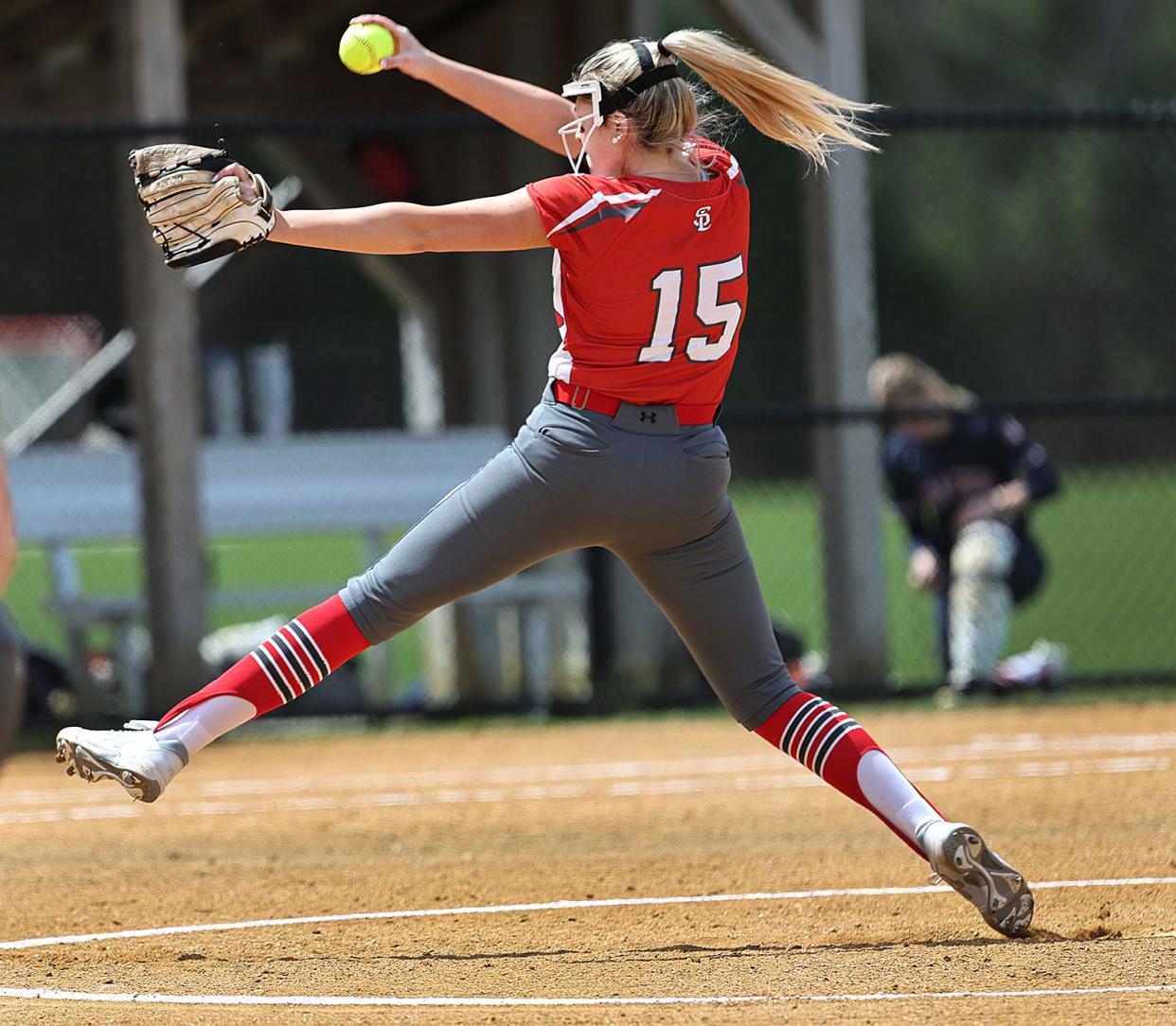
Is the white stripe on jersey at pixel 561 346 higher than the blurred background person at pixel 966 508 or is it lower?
higher

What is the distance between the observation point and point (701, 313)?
14.5 feet

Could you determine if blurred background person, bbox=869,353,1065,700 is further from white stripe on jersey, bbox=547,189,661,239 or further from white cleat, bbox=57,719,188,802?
white cleat, bbox=57,719,188,802

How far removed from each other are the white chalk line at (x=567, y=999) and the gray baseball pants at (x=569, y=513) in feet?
2.90

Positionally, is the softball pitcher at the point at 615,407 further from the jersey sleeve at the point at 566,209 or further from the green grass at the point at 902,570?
the green grass at the point at 902,570

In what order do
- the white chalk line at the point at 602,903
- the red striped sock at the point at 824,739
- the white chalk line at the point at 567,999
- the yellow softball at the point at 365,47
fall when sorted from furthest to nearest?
1. the white chalk line at the point at 602,903
2. the yellow softball at the point at 365,47
3. the red striped sock at the point at 824,739
4. the white chalk line at the point at 567,999

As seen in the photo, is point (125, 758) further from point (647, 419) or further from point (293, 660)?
point (647, 419)

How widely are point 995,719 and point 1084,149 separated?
3263 centimetres

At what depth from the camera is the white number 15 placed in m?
4.36

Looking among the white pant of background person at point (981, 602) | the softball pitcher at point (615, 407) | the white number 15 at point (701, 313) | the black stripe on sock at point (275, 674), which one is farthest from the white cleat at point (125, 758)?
the white pant of background person at point (981, 602)

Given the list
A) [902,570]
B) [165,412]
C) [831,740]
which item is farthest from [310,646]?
[902,570]

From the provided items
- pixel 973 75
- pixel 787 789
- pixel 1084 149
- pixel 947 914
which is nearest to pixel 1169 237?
pixel 1084 149

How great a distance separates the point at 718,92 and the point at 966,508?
6.20 meters

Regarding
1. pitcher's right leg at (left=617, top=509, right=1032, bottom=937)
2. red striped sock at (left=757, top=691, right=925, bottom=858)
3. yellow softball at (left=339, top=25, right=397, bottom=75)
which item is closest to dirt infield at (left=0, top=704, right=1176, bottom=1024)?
pitcher's right leg at (left=617, top=509, right=1032, bottom=937)

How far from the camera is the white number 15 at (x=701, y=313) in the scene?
14.3ft
